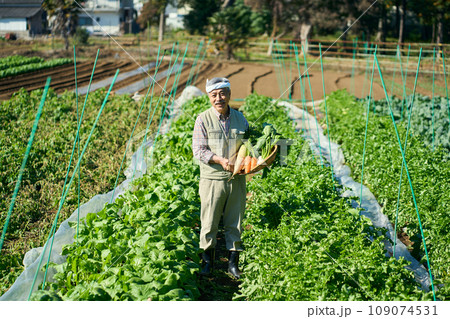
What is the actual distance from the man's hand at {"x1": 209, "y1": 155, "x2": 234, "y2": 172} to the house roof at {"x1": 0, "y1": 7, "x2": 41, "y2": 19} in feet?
68.2

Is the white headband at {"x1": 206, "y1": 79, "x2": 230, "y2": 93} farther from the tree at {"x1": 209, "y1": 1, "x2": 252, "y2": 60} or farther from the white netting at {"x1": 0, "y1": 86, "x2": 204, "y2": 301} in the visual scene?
the tree at {"x1": 209, "y1": 1, "x2": 252, "y2": 60}

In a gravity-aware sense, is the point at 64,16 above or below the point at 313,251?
above

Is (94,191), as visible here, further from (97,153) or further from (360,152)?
(360,152)

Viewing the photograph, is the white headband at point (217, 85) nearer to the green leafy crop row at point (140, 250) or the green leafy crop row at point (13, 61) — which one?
the green leafy crop row at point (140, 250)

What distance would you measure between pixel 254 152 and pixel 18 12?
21.3m

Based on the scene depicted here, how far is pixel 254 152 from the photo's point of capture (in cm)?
379

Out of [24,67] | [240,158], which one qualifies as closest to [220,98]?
[240,158]

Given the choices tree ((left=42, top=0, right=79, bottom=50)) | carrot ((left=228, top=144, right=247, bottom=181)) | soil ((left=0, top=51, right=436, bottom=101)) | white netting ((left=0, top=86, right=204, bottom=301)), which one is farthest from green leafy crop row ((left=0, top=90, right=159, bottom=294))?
tree ((left=42, top=0, right=79, bottom=50))

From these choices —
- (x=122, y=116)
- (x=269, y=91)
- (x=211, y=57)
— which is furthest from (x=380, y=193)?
(x=211, y=57)

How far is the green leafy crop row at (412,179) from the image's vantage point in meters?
4.16

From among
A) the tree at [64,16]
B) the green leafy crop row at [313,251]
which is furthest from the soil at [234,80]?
the green leafy crop row at [313,251]

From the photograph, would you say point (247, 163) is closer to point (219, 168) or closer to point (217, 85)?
point (219, 168)

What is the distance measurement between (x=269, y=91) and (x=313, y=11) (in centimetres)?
1400

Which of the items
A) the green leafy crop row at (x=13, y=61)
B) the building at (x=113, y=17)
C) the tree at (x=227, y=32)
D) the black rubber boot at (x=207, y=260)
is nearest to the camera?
the black rubber boot at (x=207, y=260)
